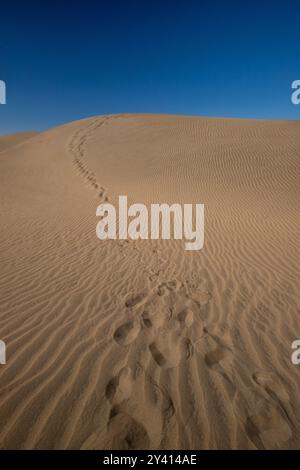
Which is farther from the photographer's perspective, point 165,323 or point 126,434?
point 165,323

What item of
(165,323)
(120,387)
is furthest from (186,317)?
(120,387)

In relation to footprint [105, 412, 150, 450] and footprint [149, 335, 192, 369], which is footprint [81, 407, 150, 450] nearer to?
footprint [105, 412, 150, 450]

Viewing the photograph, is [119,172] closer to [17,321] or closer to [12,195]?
[12,195]

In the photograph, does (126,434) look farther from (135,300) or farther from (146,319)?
(135,300)

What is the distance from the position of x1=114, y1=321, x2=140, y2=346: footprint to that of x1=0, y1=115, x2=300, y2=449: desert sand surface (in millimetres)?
27

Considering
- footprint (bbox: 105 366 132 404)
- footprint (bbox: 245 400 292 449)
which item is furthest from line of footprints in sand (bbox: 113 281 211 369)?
footprint (bbox: 245 400 292 449)

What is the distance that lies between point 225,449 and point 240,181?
1329cm

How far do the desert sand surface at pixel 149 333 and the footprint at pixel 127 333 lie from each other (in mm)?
27

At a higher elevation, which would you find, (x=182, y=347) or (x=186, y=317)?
(x=186, y=317)

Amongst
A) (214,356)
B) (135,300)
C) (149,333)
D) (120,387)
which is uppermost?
(135,300)

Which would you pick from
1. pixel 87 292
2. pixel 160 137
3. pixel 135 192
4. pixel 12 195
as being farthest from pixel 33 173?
pixel 87 292

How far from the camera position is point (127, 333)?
11.4 ft

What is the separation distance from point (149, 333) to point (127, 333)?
320 millimetres

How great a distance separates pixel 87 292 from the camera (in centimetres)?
449
